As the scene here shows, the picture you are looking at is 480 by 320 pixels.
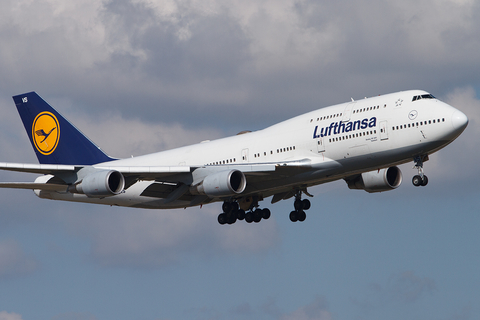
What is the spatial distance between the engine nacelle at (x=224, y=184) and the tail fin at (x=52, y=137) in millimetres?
14641

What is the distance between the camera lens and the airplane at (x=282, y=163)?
4016 cm

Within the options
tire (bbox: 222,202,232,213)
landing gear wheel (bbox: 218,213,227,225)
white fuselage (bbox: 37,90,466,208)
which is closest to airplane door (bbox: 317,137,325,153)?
white fuselage (bbox: 37,90,466,208)

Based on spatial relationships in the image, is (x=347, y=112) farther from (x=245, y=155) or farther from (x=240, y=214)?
(x=240, y=214)

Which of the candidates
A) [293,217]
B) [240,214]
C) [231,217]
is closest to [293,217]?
[293,217]

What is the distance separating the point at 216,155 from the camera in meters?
47.4

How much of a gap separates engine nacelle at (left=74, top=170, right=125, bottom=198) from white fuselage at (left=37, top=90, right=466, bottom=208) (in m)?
5.92

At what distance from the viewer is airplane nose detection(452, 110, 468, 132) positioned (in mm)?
39062

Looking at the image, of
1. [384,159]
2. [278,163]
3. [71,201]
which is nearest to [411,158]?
[384,159]

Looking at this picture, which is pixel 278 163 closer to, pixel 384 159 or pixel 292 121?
pixel 292 121

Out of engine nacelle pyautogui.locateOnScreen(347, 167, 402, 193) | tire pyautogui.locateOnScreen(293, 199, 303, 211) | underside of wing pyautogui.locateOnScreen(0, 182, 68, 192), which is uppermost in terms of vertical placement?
underside of wing pyautogui.locateOnScreen(0, 182, 68, 192)

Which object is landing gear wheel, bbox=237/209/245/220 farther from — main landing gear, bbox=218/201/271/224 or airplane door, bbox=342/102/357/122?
airplane door, bbox=342/102/357/122

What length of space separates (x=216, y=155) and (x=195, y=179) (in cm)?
286

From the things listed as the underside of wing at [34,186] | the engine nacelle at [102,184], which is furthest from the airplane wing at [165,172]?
the engine nacelle at [102,184]

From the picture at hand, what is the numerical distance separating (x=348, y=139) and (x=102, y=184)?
48.3ft
